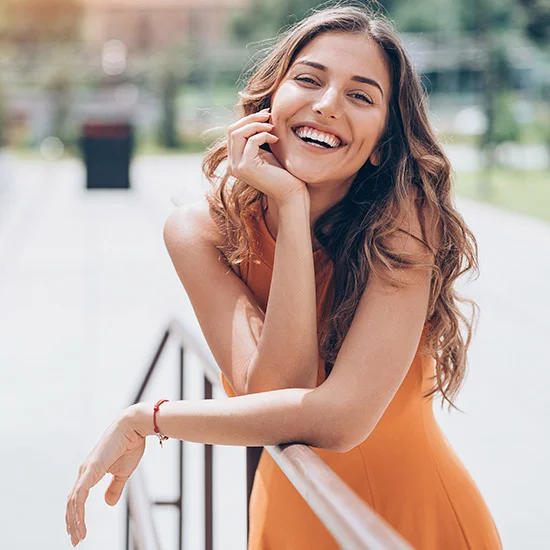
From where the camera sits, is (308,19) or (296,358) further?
(308,19)

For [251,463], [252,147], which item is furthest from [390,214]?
[251,463]

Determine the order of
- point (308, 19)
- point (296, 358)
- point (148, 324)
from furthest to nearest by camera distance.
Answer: point (148, 324) → point (308, 19) → point (296, 358)

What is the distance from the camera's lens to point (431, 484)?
69.9 inches

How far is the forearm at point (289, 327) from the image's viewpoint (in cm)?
168

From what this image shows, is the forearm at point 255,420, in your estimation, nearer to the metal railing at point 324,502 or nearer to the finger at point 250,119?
the metal railing at point 324,502

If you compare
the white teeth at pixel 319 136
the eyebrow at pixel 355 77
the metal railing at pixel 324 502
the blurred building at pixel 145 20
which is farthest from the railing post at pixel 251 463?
the blurred building at pixel 145 20

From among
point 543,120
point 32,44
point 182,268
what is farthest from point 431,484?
point 32,44

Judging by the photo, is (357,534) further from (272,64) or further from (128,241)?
(128,241)

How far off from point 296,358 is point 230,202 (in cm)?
41

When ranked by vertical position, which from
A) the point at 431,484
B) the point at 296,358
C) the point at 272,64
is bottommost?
the point at 431,484

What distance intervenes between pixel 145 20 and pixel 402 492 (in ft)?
198

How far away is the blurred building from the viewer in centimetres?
5938


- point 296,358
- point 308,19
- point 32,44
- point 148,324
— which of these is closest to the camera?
point 296,358

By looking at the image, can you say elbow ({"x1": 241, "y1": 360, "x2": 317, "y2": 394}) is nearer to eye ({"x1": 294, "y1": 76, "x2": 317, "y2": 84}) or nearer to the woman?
the woman
